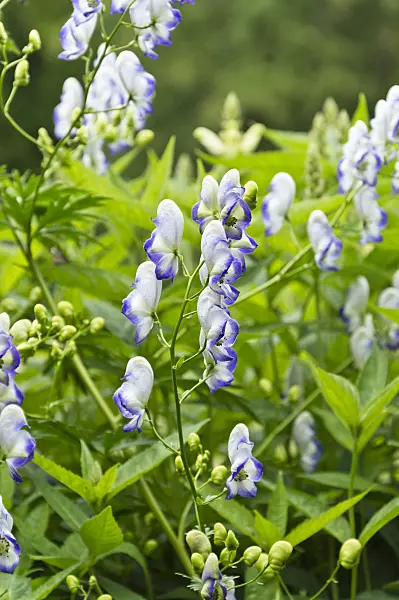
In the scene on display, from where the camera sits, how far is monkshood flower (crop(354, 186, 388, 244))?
149cm

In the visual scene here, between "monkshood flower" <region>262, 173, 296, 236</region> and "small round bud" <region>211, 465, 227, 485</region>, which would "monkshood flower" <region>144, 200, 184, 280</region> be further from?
"monkshood flower" <region>262, 173, 296, 236</region>

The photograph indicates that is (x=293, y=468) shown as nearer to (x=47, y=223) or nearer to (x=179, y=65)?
(x=47, y=223)

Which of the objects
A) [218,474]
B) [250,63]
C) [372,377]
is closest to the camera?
[218,474]

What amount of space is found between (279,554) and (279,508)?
0.18 meters

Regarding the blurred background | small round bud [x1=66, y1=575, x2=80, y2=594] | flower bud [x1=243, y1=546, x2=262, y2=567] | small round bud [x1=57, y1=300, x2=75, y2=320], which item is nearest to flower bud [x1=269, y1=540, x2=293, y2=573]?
flower bud [x1=243, y1=546, x2=262, y2=567]

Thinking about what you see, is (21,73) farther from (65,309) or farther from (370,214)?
(370,214)

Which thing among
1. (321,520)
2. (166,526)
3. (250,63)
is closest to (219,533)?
(321,520)

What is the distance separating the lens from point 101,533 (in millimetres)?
1077

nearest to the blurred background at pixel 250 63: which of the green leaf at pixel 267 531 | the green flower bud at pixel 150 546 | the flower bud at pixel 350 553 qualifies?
the green flower bud at pixel 150 546

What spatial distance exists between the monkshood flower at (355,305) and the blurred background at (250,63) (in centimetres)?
1400

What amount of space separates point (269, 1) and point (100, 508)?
1897cm

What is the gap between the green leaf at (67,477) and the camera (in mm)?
1096

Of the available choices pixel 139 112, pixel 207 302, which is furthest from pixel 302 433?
pixel 207 302

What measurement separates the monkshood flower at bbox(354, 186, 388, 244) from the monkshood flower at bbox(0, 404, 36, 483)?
2.28ft
